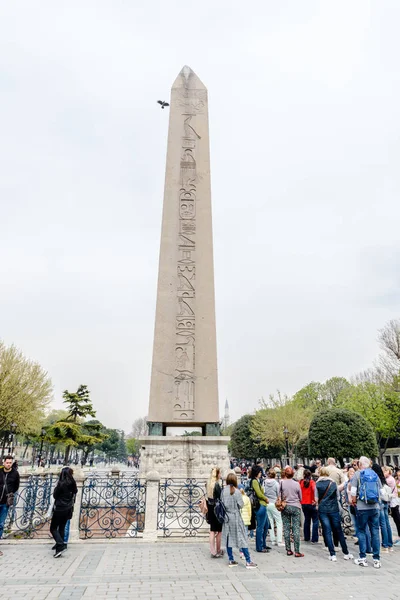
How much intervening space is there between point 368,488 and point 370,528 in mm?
687

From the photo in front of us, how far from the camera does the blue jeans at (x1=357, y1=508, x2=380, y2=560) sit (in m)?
6.50


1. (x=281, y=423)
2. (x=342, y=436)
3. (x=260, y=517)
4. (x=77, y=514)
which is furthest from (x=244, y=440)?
(x=260, y=517)

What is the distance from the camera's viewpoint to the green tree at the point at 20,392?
2738cm

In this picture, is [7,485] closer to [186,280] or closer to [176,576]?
[176,576]

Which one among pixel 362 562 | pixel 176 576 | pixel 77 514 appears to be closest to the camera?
pixel 176 576

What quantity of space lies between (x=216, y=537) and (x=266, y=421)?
36.9m

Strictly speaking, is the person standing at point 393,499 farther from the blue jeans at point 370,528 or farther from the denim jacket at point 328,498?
the denim jacket at point 328,498

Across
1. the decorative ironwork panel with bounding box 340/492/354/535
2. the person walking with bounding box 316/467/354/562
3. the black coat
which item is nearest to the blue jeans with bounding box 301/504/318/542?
the decorative ironwork panel with bounding box 340/492/354/535

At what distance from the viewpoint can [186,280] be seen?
13453mm

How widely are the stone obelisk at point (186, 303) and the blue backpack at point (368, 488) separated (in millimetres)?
5749

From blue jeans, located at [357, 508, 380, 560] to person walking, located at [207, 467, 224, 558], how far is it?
6.97ft

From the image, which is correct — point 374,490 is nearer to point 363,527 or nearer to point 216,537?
point 363,527

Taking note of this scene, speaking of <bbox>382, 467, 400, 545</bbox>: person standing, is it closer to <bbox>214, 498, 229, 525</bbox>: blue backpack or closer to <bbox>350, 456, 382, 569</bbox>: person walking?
<bbox>350, 456, 382, 569</bbox>: person walking

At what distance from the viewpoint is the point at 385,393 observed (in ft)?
107
